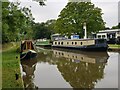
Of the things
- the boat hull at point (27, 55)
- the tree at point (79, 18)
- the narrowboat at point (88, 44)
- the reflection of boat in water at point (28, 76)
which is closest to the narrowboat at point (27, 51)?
the boat hull at point (27, 55)

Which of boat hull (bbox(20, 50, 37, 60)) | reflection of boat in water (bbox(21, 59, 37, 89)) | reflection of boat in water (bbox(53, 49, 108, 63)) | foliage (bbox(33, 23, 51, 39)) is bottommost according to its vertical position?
reflection of boat in water (bbox(21, 59, 37, 89))

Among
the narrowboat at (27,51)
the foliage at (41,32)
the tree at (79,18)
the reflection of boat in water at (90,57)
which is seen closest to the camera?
the reflection of boat in water at (90,57)

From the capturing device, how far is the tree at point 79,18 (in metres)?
44.6

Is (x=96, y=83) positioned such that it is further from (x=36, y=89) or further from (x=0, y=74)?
(x=0, y=74)

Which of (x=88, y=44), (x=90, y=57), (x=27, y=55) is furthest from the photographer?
(x=88, y=44)

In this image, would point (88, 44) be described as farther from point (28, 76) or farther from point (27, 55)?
point (28, 76)

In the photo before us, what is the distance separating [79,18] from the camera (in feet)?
147

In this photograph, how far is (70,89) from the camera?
36.9 ft

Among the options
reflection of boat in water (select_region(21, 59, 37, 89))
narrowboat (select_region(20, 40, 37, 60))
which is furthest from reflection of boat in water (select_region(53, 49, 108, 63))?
reflection of boat in water (select_region(21, 59, 37, 89))

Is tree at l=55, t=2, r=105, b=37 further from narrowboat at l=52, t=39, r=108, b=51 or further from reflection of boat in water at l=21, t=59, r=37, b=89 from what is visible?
reflection of boat in water at l=21, t=59, r=37, b=89

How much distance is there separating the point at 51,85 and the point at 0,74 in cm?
302

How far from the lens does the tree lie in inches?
1754

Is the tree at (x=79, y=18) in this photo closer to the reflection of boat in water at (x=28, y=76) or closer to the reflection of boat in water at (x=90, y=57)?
the reflection of boat in water at (x=90, y=57)

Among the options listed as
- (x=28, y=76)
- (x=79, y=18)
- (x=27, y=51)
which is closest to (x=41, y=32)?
(x=79, y=18)
